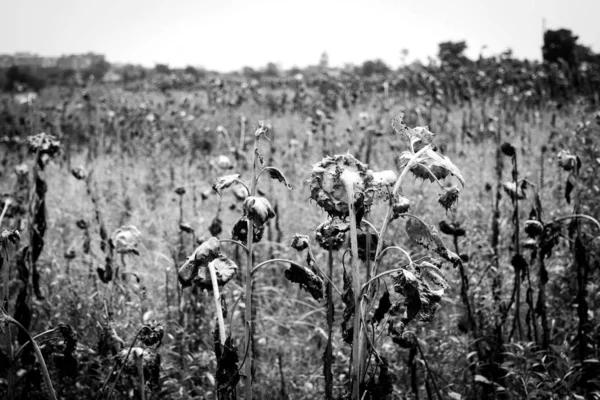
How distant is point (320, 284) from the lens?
120 cm

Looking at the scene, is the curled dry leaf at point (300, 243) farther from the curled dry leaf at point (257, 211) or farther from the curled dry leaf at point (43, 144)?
the curled dry leaf at point (43, 144)

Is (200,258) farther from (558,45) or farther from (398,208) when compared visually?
(558,45)

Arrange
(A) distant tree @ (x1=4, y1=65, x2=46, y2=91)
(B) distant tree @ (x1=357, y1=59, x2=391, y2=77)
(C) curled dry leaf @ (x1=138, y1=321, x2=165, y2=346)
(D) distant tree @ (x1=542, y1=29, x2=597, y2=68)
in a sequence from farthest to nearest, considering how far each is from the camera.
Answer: (B) distant tree @ (x1=357, y1=59, x2=391, y2=77), (A) distant tree @ (x1=4, y1=65, x2=46, y2=91), (D) distant tree @ (x1=542, y1=29, x2=597, y2=68), (C) curled dry leaf @ (x1=138, y1=321, x2=165, y2=346)

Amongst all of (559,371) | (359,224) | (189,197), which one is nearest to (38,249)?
(359,224)

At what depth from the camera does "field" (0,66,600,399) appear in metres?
1.19

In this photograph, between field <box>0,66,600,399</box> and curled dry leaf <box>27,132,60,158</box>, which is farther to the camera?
curled dry leaf <box>27,132,60,158</box>

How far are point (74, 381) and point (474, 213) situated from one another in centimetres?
342

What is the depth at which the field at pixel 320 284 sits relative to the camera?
119cm

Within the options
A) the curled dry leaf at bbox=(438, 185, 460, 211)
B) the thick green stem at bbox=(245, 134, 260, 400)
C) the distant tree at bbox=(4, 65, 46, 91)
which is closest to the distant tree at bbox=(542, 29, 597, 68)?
the curled dry leaf at bbox=(438, 185, 460, 211)

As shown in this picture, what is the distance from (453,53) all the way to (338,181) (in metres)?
16.0

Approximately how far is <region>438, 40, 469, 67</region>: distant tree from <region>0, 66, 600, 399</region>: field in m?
7.94

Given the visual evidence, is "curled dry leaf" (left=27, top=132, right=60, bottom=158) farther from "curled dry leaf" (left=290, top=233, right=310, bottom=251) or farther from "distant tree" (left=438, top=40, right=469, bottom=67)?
"distant tree" (left=438, top=40, right=469, bottom=67)

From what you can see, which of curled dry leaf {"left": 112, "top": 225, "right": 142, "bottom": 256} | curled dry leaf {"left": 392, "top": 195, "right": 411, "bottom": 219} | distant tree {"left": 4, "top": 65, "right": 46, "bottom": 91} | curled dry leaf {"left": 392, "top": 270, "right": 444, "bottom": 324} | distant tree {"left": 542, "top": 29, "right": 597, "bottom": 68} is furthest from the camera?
distant tree {"left": 4, "top": 65, "right": 46, "bottom": 91}

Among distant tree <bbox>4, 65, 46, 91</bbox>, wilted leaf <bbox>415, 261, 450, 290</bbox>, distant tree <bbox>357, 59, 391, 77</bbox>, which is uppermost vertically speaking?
distant tree <bbox>357, 59, 391, 77</bbox>
